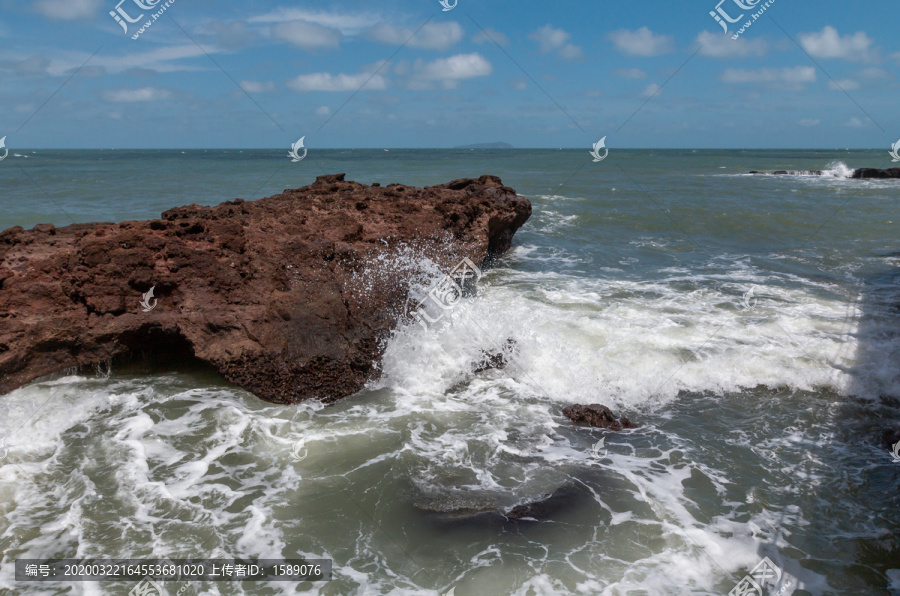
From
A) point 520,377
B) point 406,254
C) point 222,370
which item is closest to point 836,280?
point 520,377

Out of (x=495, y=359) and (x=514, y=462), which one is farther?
(x=495, y=359)

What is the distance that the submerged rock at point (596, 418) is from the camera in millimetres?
5711

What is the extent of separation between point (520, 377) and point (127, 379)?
430 centimetres
